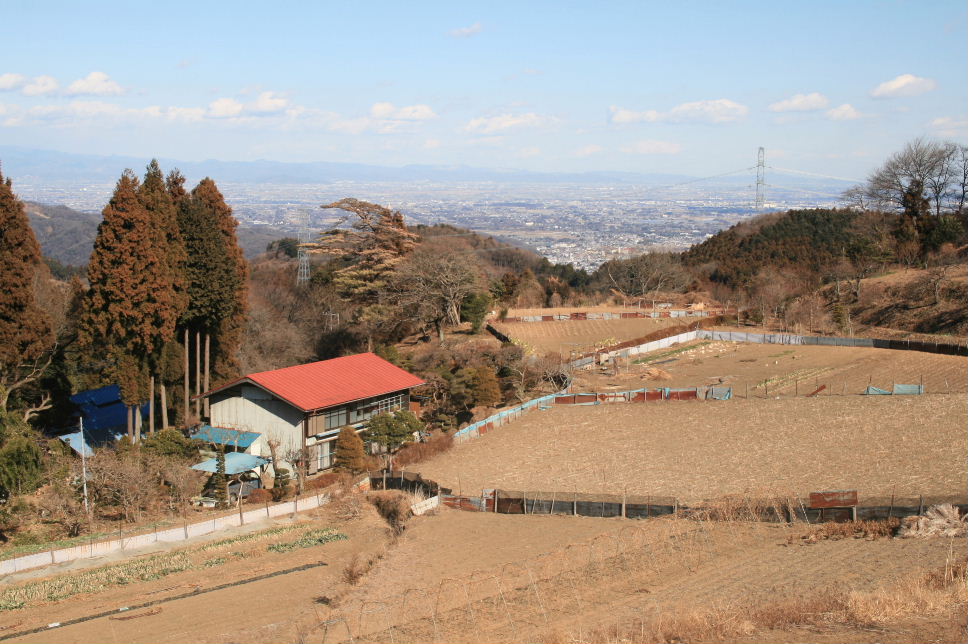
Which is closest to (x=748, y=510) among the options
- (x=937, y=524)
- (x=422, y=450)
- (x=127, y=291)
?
(x=937, y=524)

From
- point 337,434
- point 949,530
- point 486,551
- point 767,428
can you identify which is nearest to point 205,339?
point 337,434

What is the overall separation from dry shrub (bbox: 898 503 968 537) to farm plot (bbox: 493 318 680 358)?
75.7 ft

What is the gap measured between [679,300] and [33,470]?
143 feet

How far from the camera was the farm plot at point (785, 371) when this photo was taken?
3037 cm

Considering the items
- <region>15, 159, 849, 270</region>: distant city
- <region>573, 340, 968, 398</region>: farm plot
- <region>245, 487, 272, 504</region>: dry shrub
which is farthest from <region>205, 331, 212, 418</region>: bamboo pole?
<region>15, 159, 849, 270</region>: distant city

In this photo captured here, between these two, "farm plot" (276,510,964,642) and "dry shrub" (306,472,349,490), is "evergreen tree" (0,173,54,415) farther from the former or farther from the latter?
"farm plot" (276,510,964,642)

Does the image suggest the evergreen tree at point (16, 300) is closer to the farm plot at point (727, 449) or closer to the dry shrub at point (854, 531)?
the farm plot at point (727, 449)

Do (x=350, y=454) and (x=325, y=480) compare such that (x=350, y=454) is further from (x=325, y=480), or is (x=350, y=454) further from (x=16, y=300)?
(x=16, y=300)

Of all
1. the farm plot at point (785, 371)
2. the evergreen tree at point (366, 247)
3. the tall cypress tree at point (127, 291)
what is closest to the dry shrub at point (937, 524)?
the farm plot at point (785, 371)

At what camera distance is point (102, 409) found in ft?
100

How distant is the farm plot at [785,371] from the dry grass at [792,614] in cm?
1717

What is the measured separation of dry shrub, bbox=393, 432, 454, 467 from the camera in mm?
24609

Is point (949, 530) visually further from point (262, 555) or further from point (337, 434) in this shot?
point (337, 434)

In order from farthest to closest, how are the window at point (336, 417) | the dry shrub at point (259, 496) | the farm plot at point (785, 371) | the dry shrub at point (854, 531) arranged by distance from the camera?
→ the farm plot at point (785, 371) → the window at point (336, 417) → the dry shrub at point (259, 496) → the dry shrub at point (854, 531)
